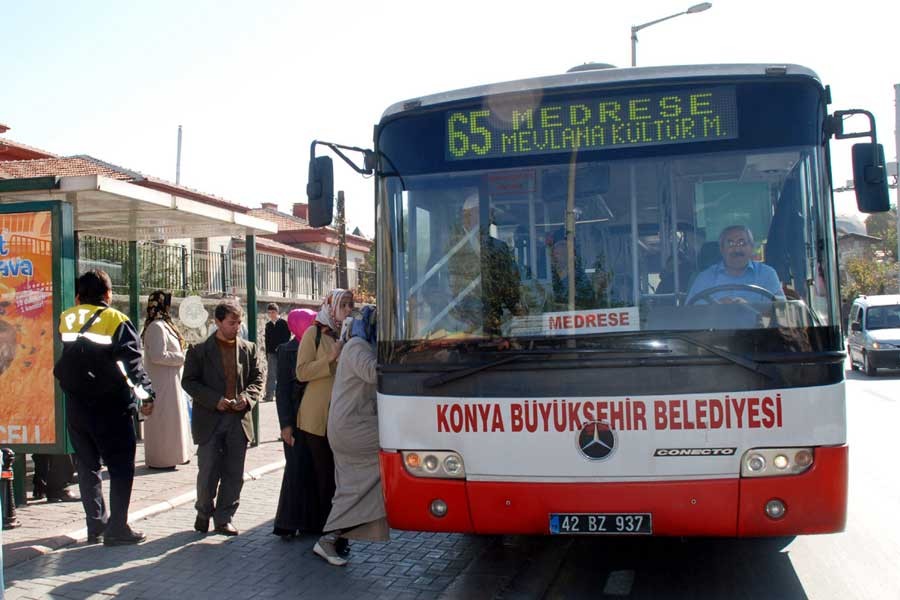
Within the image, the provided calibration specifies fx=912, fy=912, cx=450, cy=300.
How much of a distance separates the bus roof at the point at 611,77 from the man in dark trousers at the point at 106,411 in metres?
2.66

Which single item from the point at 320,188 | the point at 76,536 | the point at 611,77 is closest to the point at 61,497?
the point at 76,536

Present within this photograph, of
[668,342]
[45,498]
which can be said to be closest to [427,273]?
[668,342]

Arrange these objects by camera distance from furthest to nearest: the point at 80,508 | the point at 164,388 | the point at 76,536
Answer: the point at 164,388 < the point at 80,508 < the point at 76,536

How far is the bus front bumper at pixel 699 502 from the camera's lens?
184 inches

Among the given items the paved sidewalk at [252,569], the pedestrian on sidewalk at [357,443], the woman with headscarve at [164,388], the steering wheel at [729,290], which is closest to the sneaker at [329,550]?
the paved sidewalk at [252,569]

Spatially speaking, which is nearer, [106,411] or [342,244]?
[106,411]

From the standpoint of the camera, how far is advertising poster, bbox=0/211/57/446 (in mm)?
7359

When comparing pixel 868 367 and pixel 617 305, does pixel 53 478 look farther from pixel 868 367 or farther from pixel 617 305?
pixel 868 367

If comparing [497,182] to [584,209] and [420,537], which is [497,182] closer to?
[584,209]

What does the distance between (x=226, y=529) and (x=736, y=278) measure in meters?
4.25

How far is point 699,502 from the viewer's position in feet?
15.4

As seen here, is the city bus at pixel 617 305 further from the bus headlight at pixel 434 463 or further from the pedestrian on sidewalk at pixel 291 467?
the pedestrian on sidewalk at pixel 291 467

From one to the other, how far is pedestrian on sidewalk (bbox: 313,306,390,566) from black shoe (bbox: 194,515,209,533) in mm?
1435

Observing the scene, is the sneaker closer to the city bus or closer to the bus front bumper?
the city bus
